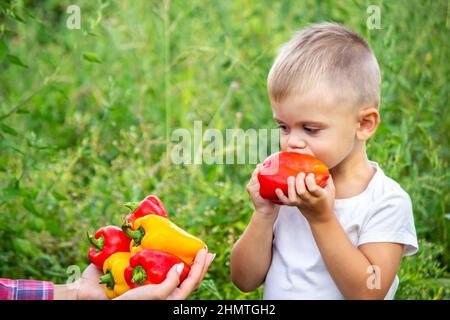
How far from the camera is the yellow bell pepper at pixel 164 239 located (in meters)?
2.45

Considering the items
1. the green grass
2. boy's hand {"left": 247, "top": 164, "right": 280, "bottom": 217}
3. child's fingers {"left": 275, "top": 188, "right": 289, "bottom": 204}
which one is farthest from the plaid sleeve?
child's fingers {"left": 275, "top": 188, "right": 289, "bottom": 204}

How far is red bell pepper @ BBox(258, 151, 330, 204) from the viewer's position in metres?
2.29

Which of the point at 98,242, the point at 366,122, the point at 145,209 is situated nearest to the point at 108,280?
the point at 98,242

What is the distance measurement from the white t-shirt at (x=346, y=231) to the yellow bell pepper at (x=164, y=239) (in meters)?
0.25

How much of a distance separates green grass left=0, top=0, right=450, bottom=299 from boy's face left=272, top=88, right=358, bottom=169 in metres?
0.92

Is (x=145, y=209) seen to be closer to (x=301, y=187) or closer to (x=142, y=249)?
(x=142, y=249)

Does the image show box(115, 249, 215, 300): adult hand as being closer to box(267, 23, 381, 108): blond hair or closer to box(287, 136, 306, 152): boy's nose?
box(287, 136, 306, 152): boy's nose

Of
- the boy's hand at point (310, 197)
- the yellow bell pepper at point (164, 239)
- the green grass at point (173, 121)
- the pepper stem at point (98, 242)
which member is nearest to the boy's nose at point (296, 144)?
the boy's hand at point (310, 197)

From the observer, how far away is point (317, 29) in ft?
8.29

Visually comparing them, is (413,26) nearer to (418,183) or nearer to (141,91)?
(418,183)

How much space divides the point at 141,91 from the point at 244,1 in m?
1.12

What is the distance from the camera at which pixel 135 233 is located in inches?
98.0
